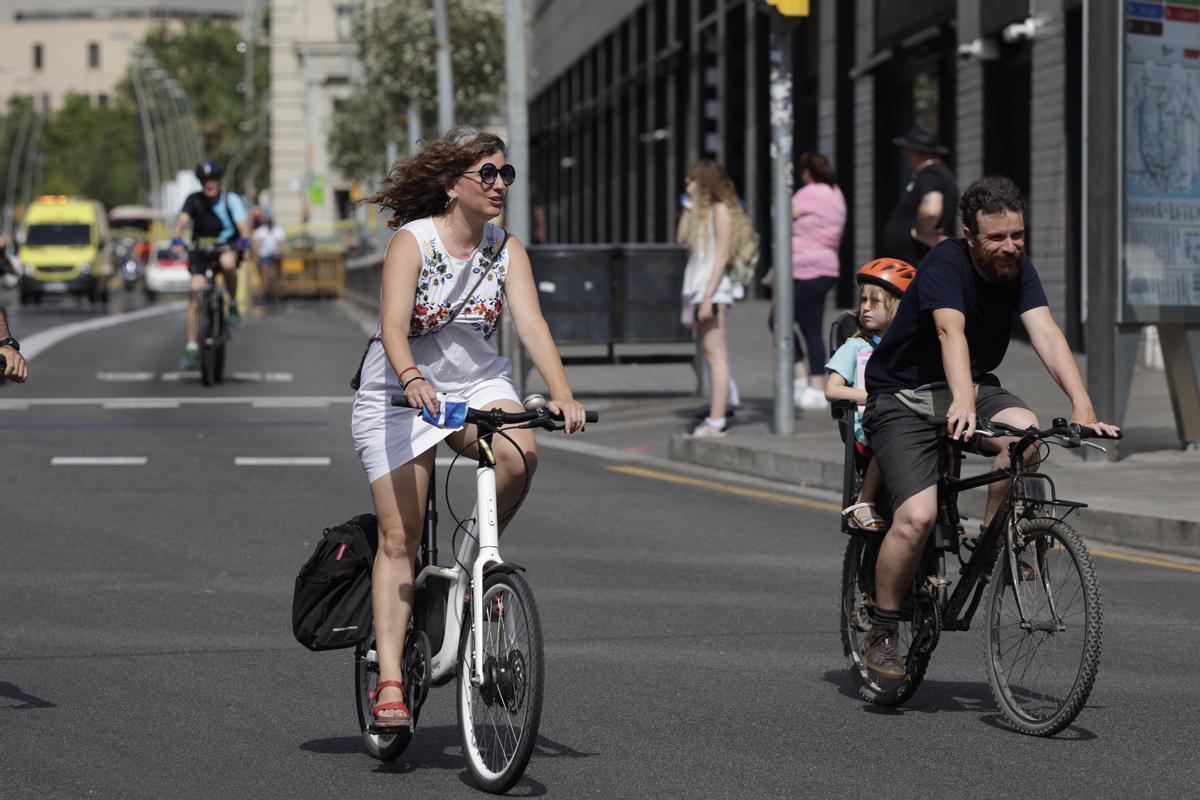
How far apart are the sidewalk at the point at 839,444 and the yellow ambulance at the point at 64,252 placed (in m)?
28.7

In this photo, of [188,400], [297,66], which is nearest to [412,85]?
[188,400]

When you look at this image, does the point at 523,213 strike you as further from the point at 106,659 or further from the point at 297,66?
the point at 297,66

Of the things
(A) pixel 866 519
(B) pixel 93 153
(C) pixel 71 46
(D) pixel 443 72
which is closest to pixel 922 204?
(A) pixel 866 519

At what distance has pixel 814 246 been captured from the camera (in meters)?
16.1

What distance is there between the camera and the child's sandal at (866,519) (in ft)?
22.5

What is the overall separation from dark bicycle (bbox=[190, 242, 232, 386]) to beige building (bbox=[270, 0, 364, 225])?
65831mm

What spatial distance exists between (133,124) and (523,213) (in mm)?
138691

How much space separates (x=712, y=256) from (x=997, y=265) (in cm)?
843

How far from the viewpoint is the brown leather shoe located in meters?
6.72

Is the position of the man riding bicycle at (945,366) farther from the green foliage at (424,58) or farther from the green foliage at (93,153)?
the green foliage at (93,153)

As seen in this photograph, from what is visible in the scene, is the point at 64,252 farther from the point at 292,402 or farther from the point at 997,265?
the point at 997,265

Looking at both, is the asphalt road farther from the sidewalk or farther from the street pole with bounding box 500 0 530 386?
the street pole with bounding box 500 0 530 386

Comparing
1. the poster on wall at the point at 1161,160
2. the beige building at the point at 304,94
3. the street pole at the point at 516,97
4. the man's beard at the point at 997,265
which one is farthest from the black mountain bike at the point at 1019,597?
the beige building at the point at 304,94

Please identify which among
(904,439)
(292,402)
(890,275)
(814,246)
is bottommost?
(292,402)
